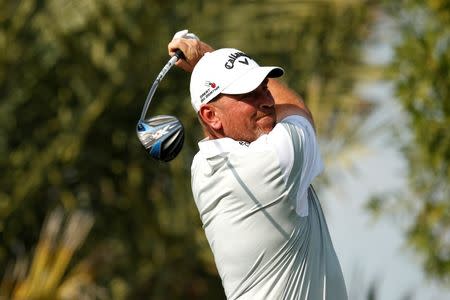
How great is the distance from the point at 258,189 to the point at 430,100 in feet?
17.7

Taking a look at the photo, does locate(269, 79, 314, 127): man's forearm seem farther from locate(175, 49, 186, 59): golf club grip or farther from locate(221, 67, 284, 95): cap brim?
Result: locate(175, 49, 186, 59): golf club grip

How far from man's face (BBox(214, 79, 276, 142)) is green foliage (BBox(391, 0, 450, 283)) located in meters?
5.10

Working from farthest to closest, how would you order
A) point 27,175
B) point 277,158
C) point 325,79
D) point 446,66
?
point 325,79 → point 27,175 → point 446,66 → point 277,158

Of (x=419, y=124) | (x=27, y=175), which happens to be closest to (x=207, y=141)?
(x=419, y=124)

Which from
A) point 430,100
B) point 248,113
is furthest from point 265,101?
point 430,100

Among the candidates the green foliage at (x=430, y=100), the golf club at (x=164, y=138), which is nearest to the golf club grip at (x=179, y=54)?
the golf club at (x=164, y=138)

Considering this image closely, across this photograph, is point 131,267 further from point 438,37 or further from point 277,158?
point 277,158

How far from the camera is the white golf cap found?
5215 millimetres

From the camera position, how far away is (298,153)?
5180mm

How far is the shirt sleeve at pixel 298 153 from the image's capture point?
5.14 metres

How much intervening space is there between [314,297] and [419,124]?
5236 mm

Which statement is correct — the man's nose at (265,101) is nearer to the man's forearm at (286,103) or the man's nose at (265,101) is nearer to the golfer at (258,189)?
the golfer at (258,189)

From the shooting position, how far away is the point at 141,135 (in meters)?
5.24

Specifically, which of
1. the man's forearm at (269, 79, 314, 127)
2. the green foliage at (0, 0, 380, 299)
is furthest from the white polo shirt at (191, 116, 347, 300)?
the green foliage at (0, 0, 380, 299)
